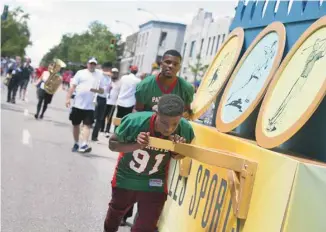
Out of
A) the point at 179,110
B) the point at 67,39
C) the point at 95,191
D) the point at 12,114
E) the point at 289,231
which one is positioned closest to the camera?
the point at 289,231

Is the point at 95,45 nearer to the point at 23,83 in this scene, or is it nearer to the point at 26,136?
the point at 23,83

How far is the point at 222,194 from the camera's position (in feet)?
12.6

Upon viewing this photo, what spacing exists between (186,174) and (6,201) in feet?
7.57

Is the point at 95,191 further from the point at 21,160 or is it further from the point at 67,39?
the point at 67,39

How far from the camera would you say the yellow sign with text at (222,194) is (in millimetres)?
2934

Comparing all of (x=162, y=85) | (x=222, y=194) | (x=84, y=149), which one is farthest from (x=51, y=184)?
(x=222, y=194)

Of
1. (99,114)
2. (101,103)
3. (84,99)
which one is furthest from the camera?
(101,103)

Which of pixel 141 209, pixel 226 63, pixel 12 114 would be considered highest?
pixel 226 63

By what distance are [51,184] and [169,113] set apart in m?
4.18

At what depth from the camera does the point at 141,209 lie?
13.8 ft

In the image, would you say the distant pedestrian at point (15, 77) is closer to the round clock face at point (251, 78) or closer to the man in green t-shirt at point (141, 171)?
the round clock face at point (251, 78)

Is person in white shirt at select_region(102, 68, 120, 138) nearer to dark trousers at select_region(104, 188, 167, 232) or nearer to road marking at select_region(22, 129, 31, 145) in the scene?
road marking at select_region(22, 129, 31, 145)

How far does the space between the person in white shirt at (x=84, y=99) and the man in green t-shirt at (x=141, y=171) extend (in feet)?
20.5

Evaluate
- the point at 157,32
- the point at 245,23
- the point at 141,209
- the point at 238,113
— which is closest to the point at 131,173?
the point at 141,209
